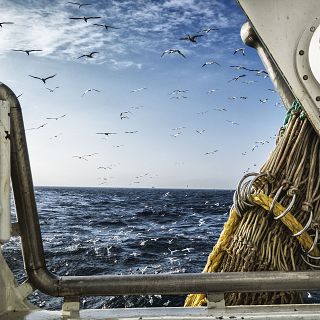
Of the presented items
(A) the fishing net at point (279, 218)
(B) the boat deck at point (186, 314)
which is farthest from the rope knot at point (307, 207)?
(B) the boat deck at point (186, 314)

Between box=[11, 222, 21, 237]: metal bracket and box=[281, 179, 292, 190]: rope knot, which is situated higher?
box=[11, 222, 21, 237]: metal bracket

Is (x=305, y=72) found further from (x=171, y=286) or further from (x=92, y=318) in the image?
(x=92, y=318)

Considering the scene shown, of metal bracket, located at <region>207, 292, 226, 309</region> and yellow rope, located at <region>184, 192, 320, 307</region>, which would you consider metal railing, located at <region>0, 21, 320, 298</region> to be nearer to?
metal bracket, located at <region>207, 292, 226, 309</region>

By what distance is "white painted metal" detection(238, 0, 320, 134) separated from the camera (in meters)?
2.16

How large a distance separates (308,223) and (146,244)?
695 inches

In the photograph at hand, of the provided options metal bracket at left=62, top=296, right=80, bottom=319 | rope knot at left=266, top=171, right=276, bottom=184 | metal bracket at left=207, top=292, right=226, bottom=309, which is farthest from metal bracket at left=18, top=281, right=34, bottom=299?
rope knot at left=266, top=171, right=276, bottom=184

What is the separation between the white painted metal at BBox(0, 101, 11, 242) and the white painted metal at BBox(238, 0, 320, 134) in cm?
135

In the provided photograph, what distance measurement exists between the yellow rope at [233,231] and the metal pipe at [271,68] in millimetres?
644

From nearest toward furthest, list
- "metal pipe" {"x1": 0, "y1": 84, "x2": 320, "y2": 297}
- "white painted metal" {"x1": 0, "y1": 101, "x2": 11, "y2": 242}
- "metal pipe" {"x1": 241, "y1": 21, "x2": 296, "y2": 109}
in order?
"white painted metal" {"x1": 0, "y1": 101, "x2": 11, "y2": 242}, "metal pipe" {"x1": 0, "y1": 84, "x2": 320, "y2": 297}, "metal pipe" {"x1": 241, "y1": 21, "x2": 296, "y2": 109}

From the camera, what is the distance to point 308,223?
2.13 meters

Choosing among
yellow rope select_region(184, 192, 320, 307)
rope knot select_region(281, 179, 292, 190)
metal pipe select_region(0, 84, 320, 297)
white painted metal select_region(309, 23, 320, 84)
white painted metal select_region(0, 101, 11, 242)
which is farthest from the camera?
rope knot select_region(281, 179, 292, 190)

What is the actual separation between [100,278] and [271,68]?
1571mm

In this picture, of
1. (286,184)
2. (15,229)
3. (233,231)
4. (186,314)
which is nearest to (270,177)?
(286,184)

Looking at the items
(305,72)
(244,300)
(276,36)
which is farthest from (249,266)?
(276,36)
